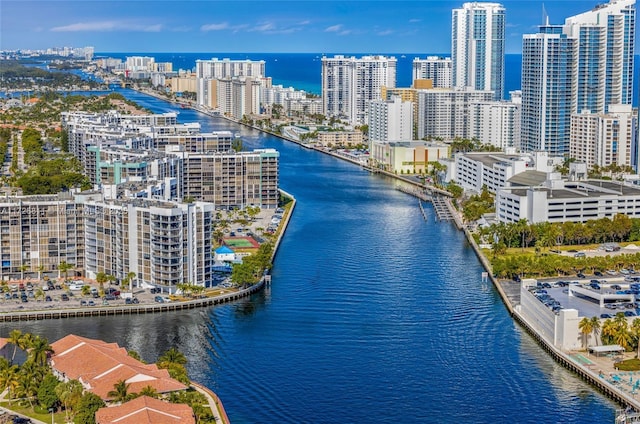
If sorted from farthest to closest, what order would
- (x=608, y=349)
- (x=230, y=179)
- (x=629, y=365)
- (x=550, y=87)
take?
(x=550, y=87)
(x=230, y=179)
(x=608, y=349)
(x=629, y=365)

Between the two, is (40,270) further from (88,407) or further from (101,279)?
(88,407)

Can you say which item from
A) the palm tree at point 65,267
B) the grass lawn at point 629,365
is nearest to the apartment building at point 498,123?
the palm tree at point 65,267

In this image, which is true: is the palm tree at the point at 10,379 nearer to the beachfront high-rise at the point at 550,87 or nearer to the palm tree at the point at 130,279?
the palm tree at the point at 130,279

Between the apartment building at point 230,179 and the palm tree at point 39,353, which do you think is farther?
the apartment building at point 230,179

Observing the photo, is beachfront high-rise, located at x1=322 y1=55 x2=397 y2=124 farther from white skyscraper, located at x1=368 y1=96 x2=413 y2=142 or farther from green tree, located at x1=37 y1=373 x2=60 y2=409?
green tree, located at x1=37 y1=373 x2=60 y2=409

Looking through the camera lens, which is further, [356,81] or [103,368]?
[356,81]

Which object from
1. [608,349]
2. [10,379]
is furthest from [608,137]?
[10,379]
